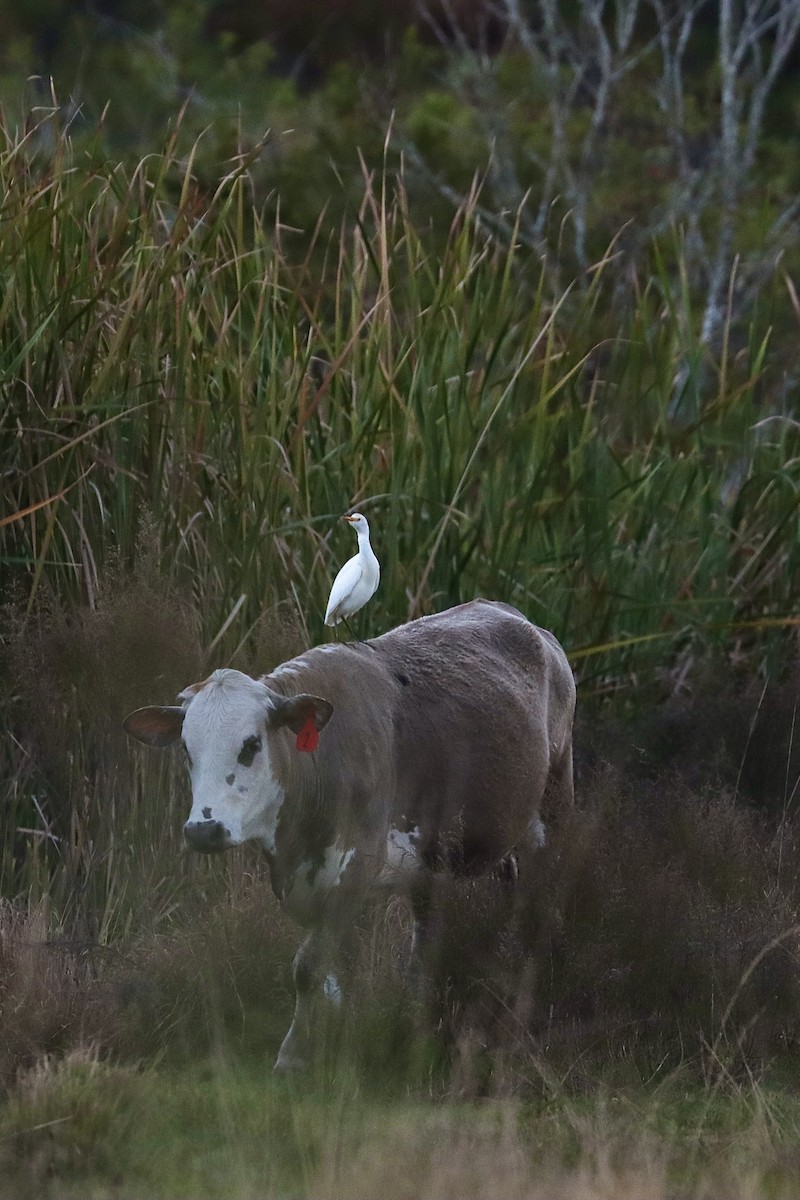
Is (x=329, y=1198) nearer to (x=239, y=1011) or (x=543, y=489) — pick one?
(x=239, y=1011)

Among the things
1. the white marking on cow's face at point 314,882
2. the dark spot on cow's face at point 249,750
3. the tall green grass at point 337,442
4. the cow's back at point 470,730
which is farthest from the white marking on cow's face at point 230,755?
the tall green grass at point 337,442

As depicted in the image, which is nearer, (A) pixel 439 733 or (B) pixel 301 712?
(B) pixel 301 712

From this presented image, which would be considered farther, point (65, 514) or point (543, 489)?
point (543, 489)

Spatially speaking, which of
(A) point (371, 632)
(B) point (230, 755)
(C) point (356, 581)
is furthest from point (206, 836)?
(A) point (371, 632)

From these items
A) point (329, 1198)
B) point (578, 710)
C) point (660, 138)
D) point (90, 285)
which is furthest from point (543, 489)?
point (660, 138)

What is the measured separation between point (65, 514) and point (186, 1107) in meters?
2.24

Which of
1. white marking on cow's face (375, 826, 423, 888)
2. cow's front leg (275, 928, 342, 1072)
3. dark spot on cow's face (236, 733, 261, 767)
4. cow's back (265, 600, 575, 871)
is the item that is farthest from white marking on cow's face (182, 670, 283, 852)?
white marking on cow's face (375, 826, 423, 888)

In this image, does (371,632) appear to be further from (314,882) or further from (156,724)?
(156,724)

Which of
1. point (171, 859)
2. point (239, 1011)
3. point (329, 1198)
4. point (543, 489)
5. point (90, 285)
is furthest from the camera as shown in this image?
point (543, 489)

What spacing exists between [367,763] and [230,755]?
1.93ft

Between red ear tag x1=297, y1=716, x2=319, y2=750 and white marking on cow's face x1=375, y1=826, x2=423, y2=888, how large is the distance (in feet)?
1.75

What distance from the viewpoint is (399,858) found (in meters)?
5.10

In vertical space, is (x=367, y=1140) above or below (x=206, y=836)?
below

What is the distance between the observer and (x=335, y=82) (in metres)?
15.4
